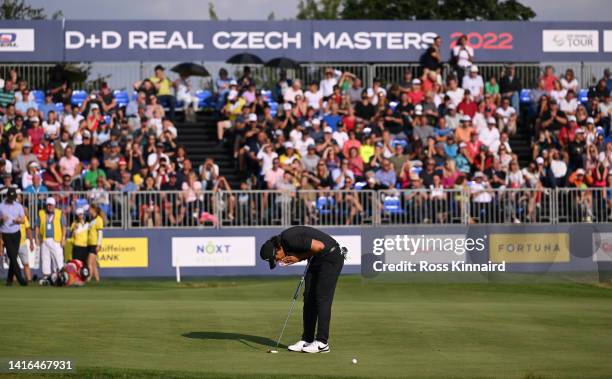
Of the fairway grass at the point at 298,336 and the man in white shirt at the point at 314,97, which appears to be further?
the man in white shirt at the point at 314,97

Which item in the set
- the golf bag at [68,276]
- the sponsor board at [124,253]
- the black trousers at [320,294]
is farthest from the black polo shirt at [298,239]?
the sponsor board at [124,253]

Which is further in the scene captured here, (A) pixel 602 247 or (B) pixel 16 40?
(B) pixel 16 40

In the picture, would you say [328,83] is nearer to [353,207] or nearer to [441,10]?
[353,207]

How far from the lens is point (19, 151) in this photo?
29625 millimetres

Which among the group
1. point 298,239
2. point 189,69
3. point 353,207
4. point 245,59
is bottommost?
point 298,239

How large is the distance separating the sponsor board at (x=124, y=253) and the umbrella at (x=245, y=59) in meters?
8.32

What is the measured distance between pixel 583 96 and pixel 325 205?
11.7 meters

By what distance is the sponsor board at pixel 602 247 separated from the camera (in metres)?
27.6

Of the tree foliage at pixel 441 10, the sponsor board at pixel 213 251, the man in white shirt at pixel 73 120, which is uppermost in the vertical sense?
the tree foliage at pixel 441 10

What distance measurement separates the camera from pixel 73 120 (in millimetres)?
31062

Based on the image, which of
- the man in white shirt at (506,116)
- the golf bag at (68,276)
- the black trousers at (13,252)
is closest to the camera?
the black trousers at (13,252)

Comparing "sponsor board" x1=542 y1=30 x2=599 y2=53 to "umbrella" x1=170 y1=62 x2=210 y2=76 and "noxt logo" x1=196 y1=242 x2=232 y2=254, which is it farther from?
"noxt logo" x1=196 y1=242 x2=232 y2=254

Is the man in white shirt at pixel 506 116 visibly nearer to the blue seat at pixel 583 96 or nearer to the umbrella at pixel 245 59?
the blue seat at pixel 583 96

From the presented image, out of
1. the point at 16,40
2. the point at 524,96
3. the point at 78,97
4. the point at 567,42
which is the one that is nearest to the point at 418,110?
the point at 524,96
